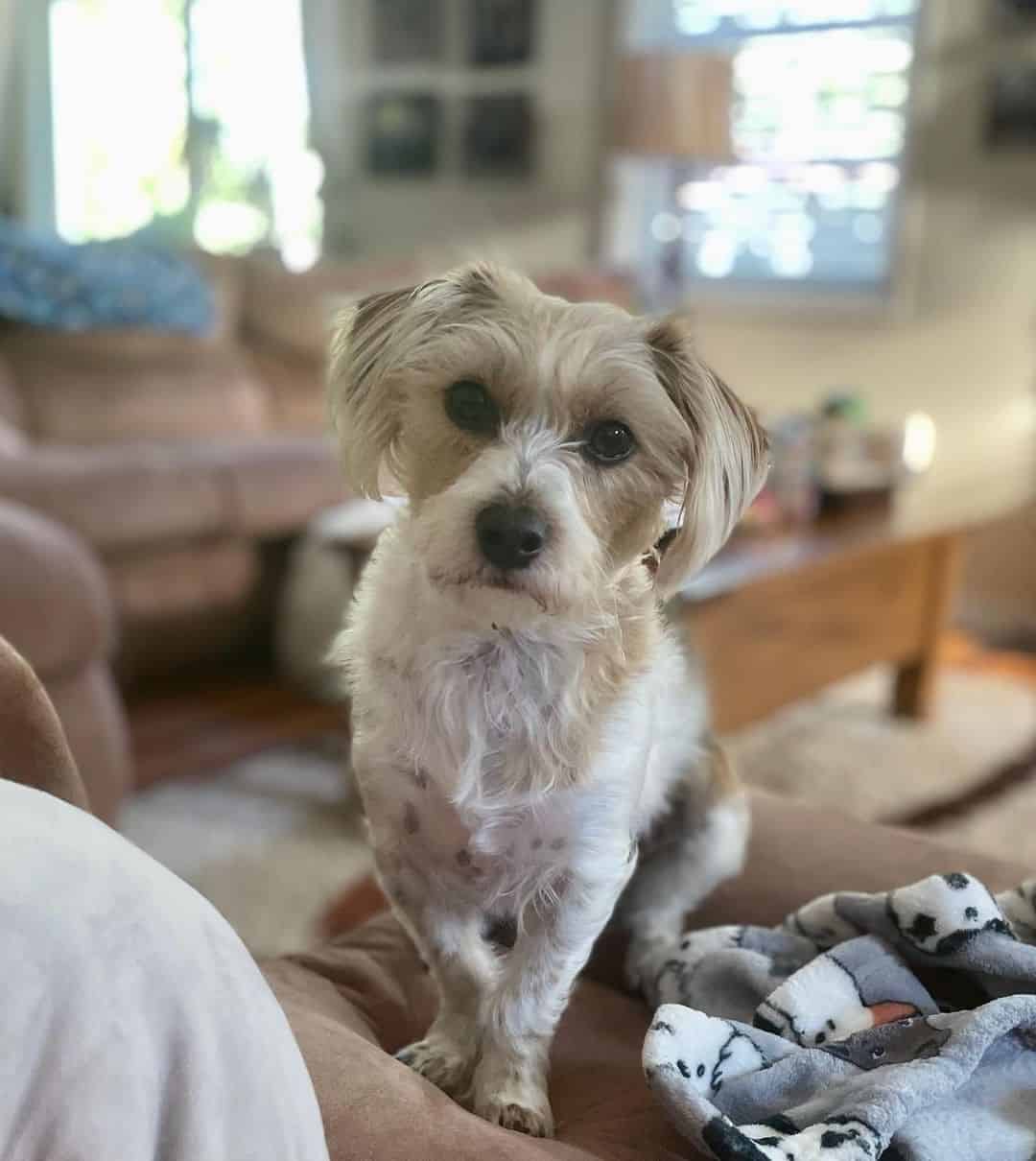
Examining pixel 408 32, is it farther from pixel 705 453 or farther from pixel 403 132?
pixel 705 453

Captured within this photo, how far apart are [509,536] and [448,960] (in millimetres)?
372

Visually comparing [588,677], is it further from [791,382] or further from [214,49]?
[214,49]

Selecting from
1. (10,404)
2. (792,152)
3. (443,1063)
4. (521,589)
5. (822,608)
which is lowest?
(822,608)

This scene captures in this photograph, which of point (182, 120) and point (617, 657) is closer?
point (617, 657)

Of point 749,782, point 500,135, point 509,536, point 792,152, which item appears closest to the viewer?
point 509,536

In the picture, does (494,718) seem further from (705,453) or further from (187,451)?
(187,451)

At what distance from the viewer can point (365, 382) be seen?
92 centimetres

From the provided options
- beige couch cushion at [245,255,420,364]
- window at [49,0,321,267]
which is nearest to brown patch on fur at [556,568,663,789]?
beige couch cushion at [245,255,420,364]

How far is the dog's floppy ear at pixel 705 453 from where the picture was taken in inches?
35.2

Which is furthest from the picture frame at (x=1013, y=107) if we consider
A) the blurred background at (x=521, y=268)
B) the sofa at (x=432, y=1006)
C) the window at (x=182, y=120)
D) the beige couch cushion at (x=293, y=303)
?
the sofa at (x=432, y=1006)

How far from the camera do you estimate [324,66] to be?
4961mm

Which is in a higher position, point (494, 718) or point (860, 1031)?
point (494, 718)

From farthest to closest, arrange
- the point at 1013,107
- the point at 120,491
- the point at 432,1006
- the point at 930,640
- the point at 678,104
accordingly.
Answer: the point at 678,104, the point at 1013,107, the point at 930,640, the point at 120,491, the point at 432,1006

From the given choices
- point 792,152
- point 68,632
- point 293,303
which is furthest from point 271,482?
point 792,152
